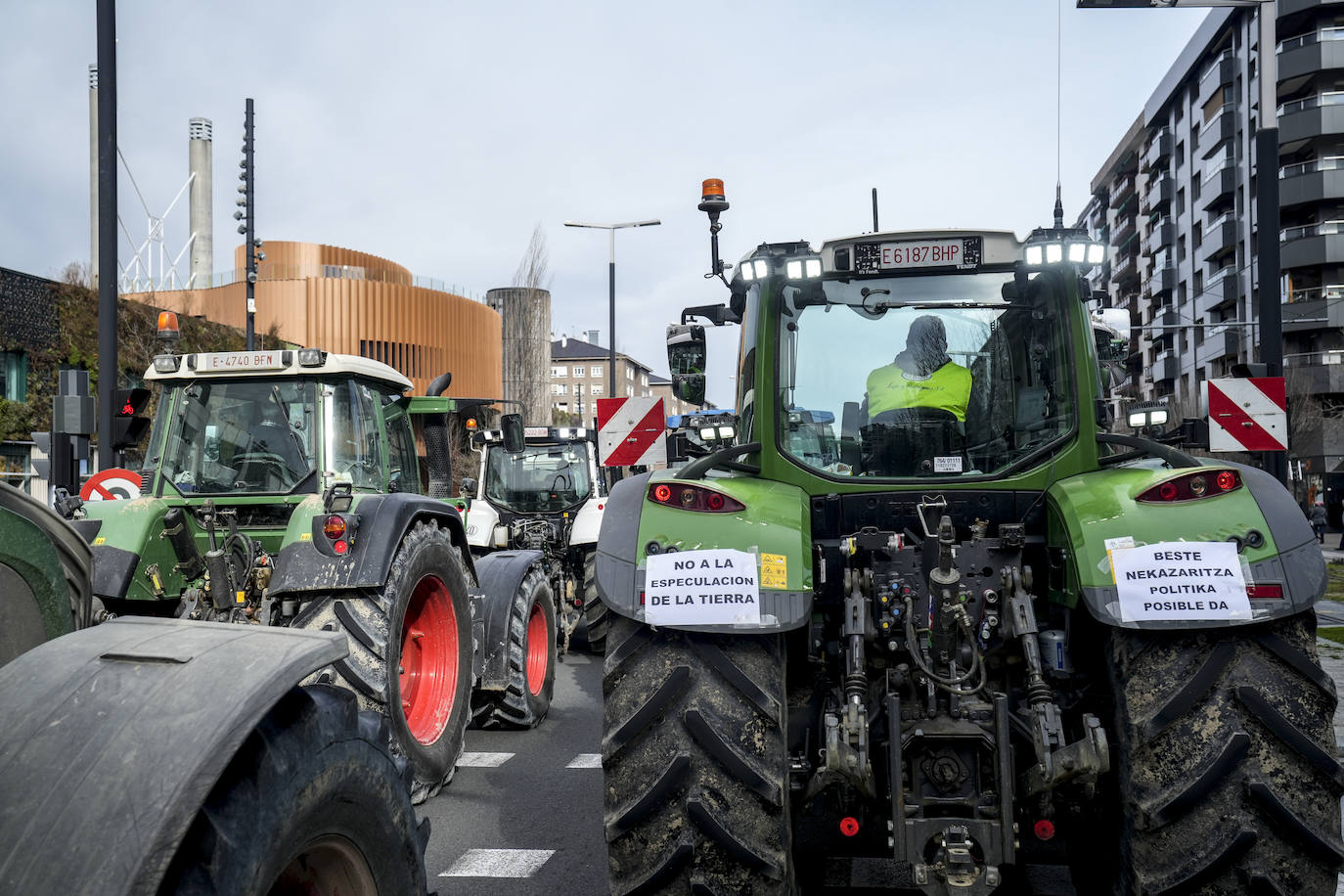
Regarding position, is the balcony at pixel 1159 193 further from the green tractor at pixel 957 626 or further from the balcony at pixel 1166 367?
the green tractor at pixel 957 626

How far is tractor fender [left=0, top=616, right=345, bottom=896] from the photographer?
1590 millimetres

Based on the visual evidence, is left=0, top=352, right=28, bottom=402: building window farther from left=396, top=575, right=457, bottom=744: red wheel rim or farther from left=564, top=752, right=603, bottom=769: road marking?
left=564, top=752, right=603, bottom=769: road marking

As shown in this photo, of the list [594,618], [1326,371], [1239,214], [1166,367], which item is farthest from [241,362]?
[1166,367]

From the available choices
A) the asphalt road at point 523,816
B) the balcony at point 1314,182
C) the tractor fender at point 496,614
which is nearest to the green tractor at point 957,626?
the asphalt road at point 523,816

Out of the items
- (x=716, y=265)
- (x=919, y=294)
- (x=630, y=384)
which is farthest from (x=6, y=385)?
(x=630, y=384)

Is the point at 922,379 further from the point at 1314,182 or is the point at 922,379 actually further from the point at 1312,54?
the point at 1312,54

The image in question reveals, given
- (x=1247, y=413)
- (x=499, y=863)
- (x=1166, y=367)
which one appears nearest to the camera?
(x=499, y=863)

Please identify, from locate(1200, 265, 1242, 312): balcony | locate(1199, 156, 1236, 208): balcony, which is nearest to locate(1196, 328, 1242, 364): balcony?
locate(1200, 265, 1242, 312): balcony

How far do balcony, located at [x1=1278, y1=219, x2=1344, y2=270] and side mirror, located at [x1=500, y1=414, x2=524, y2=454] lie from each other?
47.6 m

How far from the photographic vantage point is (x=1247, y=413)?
10766mm

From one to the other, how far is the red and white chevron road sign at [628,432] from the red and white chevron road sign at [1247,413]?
20.2ft

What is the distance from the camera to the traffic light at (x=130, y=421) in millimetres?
7074

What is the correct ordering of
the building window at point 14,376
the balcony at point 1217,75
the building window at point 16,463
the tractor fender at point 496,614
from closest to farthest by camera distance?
the tractor fender at point 496,614, the building window at point 16,463, the building window at point 14,376, the balcony at point 1217,75

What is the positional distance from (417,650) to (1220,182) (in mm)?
57890
